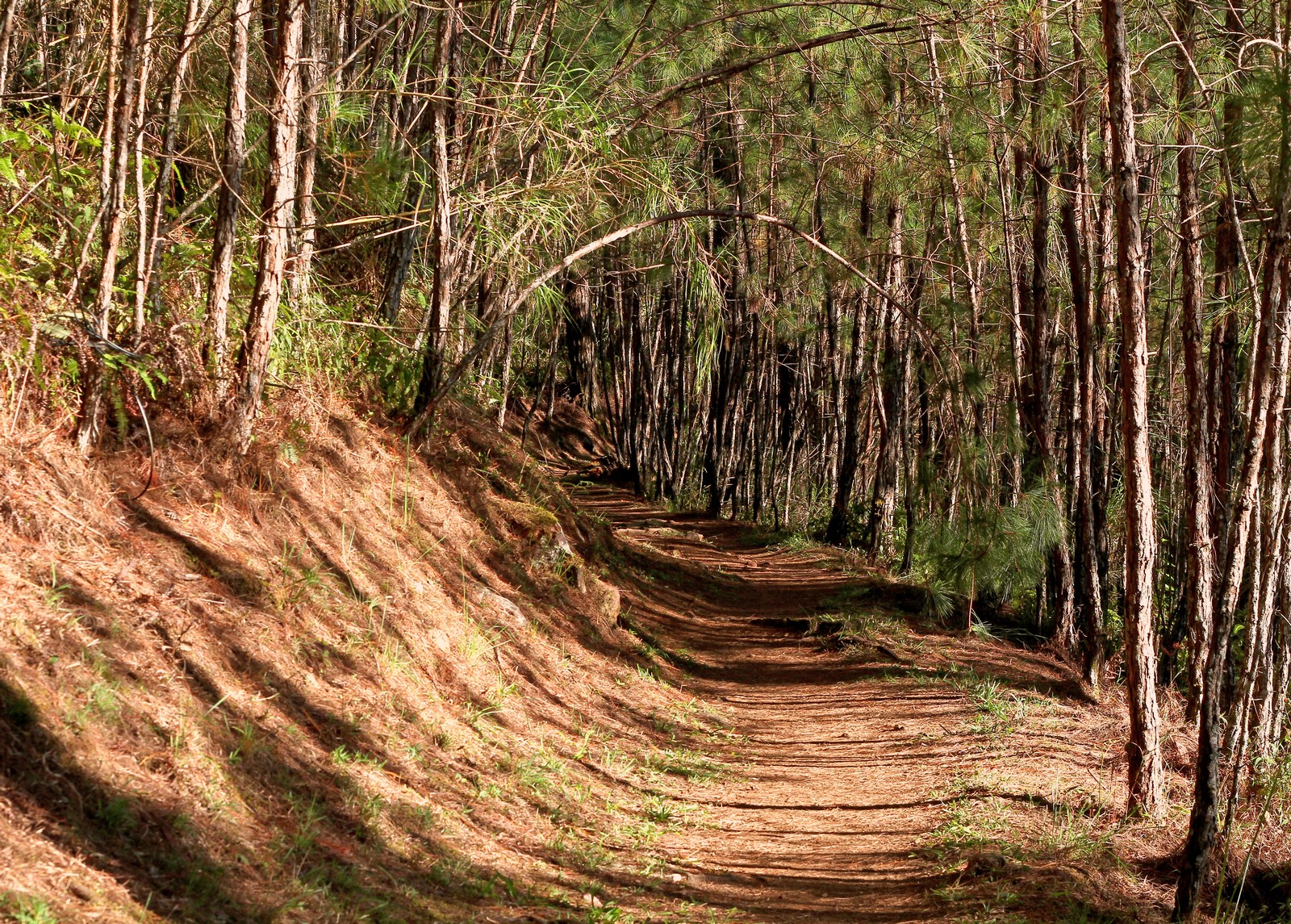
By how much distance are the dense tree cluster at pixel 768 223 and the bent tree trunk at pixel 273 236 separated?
19 millimetres

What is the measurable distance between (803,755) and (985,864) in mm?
2486

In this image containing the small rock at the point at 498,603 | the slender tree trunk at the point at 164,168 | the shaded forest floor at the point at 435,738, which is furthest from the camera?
the small rock at the point at 498,603

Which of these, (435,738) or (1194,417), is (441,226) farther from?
(1194,417)

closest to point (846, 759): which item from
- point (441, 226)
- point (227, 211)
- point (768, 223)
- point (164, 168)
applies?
point (768, 223)

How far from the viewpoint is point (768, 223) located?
8.42 meters

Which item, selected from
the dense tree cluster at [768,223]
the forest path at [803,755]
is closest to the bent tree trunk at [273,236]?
the dense tree cluster at [768,223]

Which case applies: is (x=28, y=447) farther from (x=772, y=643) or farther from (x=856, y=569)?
(x=856, y=569)

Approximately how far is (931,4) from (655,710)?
577 centimetres

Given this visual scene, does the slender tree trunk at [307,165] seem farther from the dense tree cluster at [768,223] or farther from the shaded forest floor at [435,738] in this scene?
the shaded forest floor at [435,738]

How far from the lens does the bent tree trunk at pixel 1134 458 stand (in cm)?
576

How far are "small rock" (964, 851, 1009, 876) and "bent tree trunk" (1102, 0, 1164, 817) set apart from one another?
3.95ft

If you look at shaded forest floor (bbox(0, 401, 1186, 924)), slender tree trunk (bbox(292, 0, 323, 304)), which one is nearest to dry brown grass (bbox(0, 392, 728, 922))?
shaded forest floor (bbox(0, 401, 1186, 924))

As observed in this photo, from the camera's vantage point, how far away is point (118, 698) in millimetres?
3748

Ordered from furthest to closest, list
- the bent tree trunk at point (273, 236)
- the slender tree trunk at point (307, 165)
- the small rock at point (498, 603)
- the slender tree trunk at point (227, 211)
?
the small rock at point (498, 603) < the slender tree trunk at point (307, 165) < the bent tree trunk at point (273, 236) < the slender tree trunk at point (227, 211)
